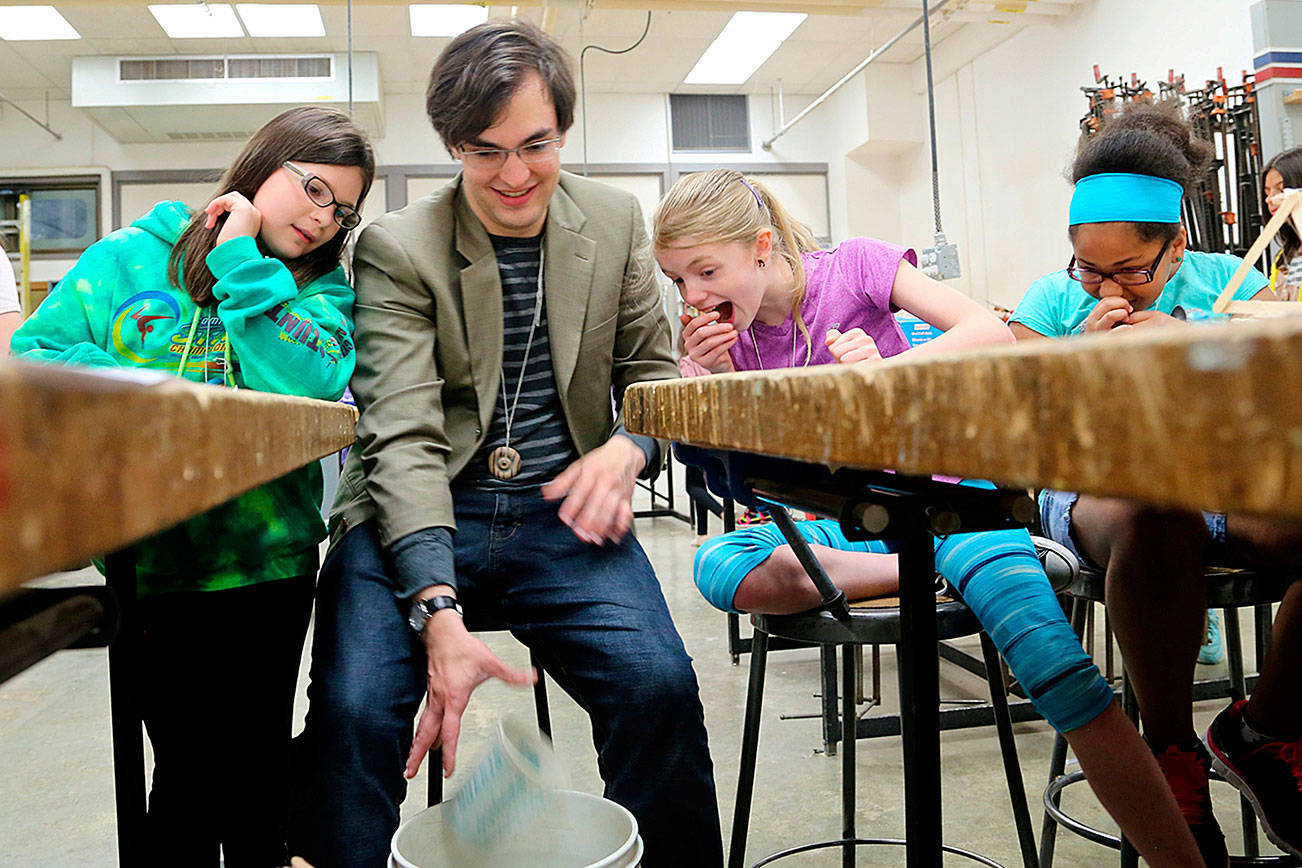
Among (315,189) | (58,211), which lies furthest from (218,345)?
(58,211)

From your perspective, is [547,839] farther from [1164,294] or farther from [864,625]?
[1164,294]

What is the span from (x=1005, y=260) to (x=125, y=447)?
24.6ft

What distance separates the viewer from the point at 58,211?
8.39 m

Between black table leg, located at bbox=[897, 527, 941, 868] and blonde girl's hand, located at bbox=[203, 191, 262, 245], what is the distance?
0.89 meters

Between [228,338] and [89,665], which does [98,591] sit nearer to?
[228,338]

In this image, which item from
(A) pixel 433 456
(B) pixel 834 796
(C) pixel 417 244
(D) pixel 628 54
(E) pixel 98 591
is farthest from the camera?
(D) pixel 628 54

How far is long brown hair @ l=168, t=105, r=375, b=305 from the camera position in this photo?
1.30 meters

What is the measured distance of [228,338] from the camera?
1201 millimetres

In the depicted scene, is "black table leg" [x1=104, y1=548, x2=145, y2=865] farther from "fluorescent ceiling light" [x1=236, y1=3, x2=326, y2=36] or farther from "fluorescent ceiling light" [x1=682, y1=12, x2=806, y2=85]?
"fluorescent ceiling light" [x1=682, y1=12, x2=806, y2=85]

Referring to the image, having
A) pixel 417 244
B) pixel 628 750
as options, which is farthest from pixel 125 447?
pixel 417 244

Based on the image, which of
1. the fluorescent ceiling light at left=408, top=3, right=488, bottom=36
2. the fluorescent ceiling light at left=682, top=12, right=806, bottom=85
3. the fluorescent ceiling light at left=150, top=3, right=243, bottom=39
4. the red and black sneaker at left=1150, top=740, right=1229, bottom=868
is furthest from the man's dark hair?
the fluorescent ceiling light at left=150, top=3, right=243, bottom=39

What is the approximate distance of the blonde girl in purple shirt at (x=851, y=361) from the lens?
1042 millimetres

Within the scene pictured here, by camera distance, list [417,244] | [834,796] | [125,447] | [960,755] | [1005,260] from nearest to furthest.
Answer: [125,447]
[417,244]
[834,796]
[960,755]
[1005,260]

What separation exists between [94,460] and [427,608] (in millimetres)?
870
